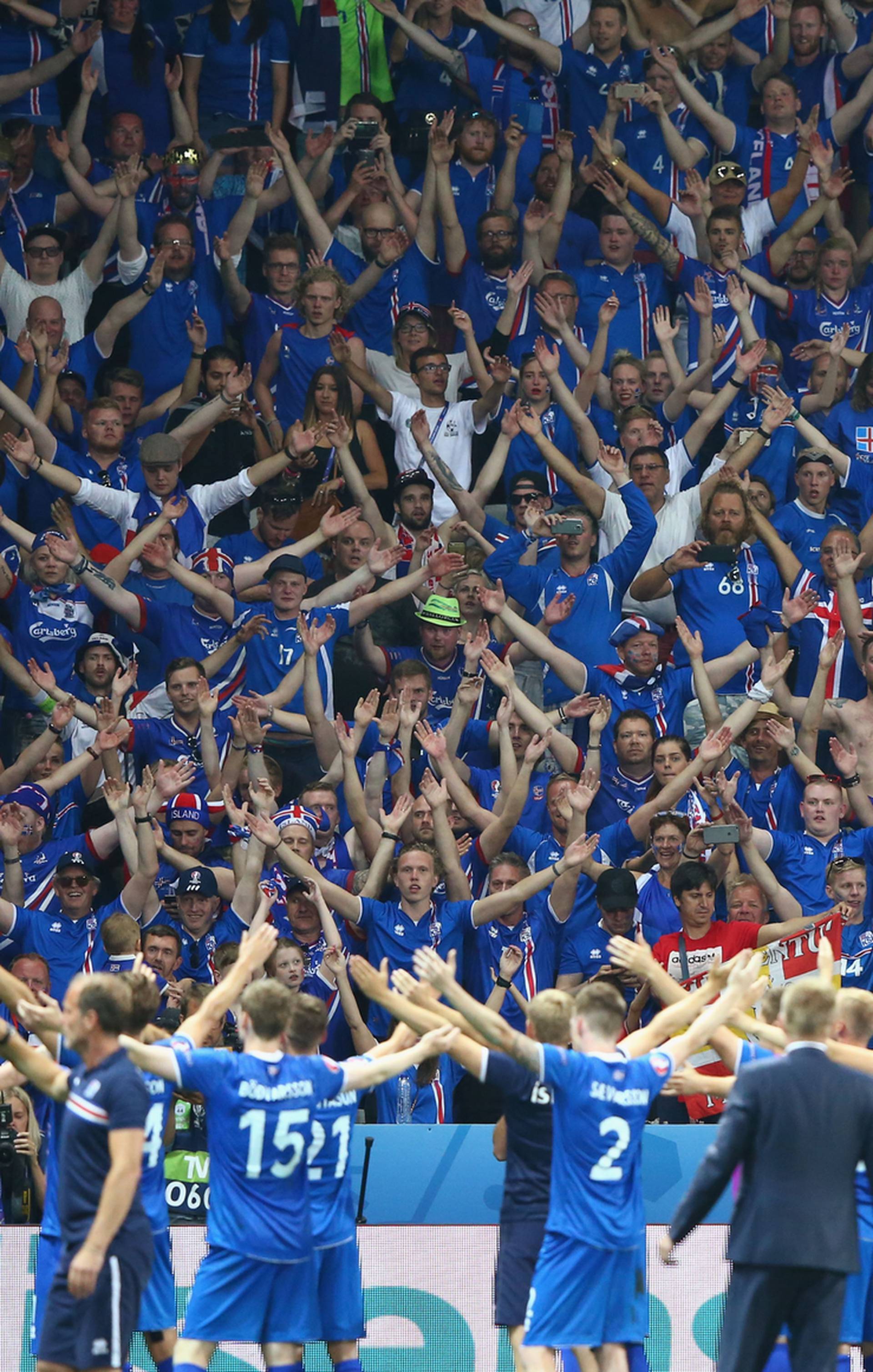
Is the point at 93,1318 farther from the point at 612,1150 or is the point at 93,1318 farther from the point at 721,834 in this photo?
the point at 721,834

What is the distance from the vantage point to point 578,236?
57.8ft

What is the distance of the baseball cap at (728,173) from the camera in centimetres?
1709

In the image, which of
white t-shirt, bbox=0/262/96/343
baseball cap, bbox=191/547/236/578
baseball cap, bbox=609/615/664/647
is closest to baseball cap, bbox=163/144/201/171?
white t-shirt, bbox=0/262/96/343

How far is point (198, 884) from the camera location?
12594 mm

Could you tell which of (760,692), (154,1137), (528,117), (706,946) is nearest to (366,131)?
(528,117)

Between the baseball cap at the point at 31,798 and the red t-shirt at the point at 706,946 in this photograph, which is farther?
the baseball cap at the point at 31,798

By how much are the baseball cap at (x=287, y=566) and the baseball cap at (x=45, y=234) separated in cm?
352

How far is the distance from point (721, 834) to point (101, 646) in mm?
4294

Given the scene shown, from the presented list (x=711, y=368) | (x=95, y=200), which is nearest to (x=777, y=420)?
(x=711, y=368)

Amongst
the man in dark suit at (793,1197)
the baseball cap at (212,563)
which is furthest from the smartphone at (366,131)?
the man in dark suit at (793,1197)

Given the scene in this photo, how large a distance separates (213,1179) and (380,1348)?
1.81 metres

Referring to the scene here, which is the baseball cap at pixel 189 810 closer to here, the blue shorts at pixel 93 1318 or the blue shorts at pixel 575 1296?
the blue shorts at pixel 575 1296

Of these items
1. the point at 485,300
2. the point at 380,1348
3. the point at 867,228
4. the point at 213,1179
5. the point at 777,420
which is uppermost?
the point at 867,228

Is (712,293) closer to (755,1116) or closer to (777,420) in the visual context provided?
(777,420)
